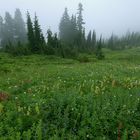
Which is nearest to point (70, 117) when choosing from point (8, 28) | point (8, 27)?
point (8, 28)

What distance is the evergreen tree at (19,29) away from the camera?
112m

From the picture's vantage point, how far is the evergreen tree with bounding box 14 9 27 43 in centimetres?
11175

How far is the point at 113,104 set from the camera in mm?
10914

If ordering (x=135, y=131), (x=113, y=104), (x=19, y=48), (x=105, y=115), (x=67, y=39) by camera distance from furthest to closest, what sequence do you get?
(x=67, y=39) < (x=19, y=48) < (x=113, y=104) < (x=105, y=115) < (x=135, y=131)

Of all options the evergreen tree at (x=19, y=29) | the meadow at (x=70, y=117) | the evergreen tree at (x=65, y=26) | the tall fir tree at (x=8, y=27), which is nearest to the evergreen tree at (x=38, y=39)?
the evergreen tree at (x=19, y=29)

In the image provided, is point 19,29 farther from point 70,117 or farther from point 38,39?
point 70,117

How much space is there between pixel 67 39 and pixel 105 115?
97.9 meters

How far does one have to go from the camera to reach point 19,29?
112312 mm

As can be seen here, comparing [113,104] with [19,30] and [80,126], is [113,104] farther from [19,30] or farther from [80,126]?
[19,30]

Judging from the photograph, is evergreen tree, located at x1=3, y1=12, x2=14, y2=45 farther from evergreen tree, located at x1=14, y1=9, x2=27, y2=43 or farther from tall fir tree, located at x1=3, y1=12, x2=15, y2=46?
evergreen tree, located at x1=14, y1=9, x2=27, y2=43

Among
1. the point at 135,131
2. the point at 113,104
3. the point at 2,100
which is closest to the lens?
the point at 135,131

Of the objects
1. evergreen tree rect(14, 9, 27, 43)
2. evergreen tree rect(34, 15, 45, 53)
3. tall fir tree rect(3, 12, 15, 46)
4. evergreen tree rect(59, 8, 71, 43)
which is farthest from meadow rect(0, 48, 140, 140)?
tall fir tree rect(3, 12, 15, 46)

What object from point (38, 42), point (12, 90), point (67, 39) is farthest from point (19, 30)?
point (12, 90)

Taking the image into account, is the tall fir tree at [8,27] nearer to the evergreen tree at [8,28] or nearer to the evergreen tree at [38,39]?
the evergreen tree at [8,28]
